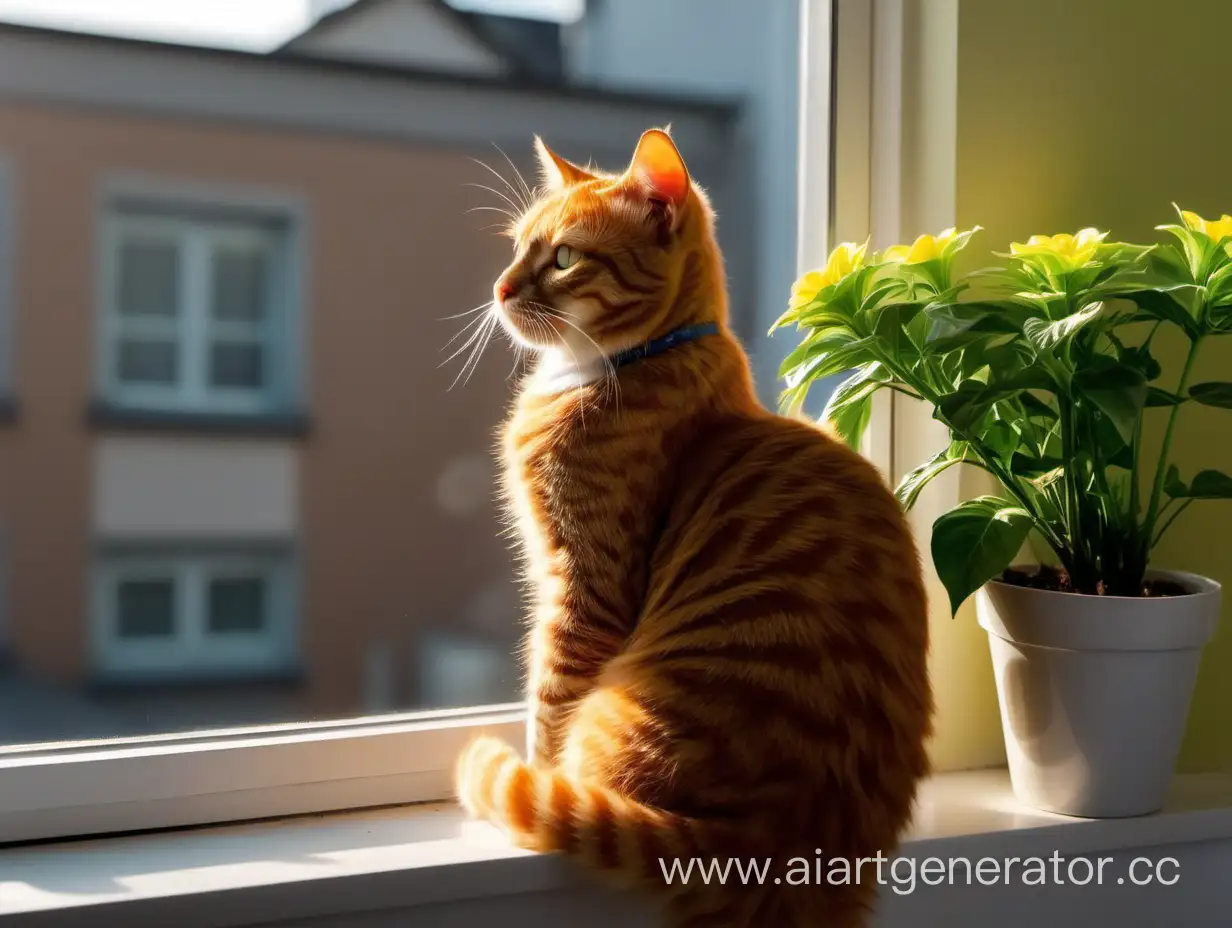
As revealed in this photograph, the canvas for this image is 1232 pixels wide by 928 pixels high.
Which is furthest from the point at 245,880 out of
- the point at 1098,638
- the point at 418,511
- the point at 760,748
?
the point at 1098,638

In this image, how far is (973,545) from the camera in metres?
1.00

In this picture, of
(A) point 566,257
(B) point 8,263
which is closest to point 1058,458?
(A) point 566,257

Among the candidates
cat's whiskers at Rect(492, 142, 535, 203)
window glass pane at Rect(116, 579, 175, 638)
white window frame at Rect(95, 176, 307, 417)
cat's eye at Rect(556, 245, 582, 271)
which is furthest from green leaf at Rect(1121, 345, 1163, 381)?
window glass pane at Rect(116, 579, 175, 638)

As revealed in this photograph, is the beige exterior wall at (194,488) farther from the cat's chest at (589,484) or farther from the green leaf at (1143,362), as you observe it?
the green leaf at (1143,362)

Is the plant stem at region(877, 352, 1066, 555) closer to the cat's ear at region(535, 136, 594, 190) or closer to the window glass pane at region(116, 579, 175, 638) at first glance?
the cat's ear at region(535, 136, 594, 190)

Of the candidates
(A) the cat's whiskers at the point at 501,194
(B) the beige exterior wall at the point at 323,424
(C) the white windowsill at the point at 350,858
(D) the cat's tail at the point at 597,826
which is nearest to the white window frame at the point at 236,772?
(C) the white windowsill at the point at 350,858

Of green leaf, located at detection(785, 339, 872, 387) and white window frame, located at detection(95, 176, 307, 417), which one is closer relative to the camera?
green leaf, located at detection(785, 339, 872, 387)

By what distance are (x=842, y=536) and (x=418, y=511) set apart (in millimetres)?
612

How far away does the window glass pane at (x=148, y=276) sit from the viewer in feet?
4.06

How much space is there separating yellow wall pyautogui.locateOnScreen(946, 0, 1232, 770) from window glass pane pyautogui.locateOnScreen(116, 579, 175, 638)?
91 centimetres

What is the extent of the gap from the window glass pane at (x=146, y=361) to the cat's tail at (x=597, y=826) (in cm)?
65

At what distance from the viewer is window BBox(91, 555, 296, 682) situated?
4.18 feet

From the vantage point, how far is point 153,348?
1271mm

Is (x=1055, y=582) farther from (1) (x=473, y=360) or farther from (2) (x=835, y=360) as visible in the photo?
(1) (x=473, y=360)
